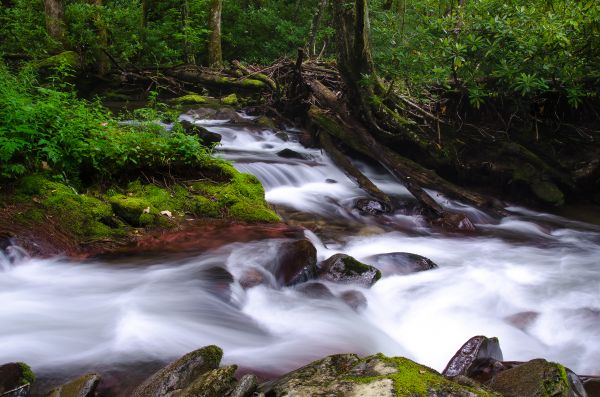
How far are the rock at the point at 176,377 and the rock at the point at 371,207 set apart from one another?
17.5ft

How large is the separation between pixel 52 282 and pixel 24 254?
0.42 metres

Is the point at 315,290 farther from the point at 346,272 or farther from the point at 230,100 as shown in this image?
the point at 230,100

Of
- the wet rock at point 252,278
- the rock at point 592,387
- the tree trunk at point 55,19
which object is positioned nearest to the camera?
the rock at point 592,387

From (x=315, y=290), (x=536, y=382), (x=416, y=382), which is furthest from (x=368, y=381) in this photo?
(x=315, y=290)

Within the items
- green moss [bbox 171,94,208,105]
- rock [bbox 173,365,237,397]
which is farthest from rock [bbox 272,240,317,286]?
green moss [bbox 171,94,208,105]

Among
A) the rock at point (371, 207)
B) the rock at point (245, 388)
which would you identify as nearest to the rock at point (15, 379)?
the rock at point (245, 388)

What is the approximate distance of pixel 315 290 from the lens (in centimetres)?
466

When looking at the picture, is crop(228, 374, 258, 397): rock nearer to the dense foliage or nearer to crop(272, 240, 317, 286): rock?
crop(272, 240, 317, 286): rock

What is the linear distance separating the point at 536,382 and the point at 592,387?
0.93 meters

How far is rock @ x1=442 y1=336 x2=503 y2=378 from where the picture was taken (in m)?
3.12

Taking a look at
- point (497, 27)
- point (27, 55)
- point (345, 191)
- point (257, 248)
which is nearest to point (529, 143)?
point (497, 27)

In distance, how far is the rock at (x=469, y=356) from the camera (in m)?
3.12

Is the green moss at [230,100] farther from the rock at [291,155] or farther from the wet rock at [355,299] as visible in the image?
the wet rock at [355,299]

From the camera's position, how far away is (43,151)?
4973 mm
